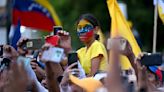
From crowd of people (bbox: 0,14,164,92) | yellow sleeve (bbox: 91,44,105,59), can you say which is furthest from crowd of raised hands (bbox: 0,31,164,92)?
yellow sleeve (bbox: 91,44,105,59)

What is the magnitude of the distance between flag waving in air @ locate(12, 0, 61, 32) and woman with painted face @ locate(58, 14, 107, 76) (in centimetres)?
455

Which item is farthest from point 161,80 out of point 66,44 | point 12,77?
point 12,77

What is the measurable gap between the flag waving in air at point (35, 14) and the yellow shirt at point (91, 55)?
185 inches

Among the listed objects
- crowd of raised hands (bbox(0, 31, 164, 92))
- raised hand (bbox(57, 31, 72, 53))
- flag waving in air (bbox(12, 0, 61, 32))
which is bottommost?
flag waving in air (bbox(12, 0, 61, 32))

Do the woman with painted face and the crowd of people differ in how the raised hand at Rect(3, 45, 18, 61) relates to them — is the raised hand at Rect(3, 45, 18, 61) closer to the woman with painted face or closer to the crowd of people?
the crowd of people

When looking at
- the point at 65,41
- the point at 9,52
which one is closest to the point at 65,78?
the point at 65,41

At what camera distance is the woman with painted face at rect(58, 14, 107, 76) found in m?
7.62

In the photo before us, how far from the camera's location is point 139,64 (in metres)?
5.85

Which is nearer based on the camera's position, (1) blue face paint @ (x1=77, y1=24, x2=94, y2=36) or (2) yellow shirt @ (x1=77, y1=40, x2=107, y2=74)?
(2) yellow shirt @ (x1=77, y1=40, x2=107, y2=74)

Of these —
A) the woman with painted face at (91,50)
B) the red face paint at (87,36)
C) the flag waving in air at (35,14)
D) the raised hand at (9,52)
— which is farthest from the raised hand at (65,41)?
the flag waving in air at (35,14)

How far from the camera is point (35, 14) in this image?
13.0 meters

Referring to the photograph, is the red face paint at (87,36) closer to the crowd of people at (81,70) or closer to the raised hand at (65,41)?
the crowd of people at (81,70)

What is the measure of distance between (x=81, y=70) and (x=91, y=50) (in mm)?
1235

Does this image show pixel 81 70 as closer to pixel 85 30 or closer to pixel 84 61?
pixel 84 61
